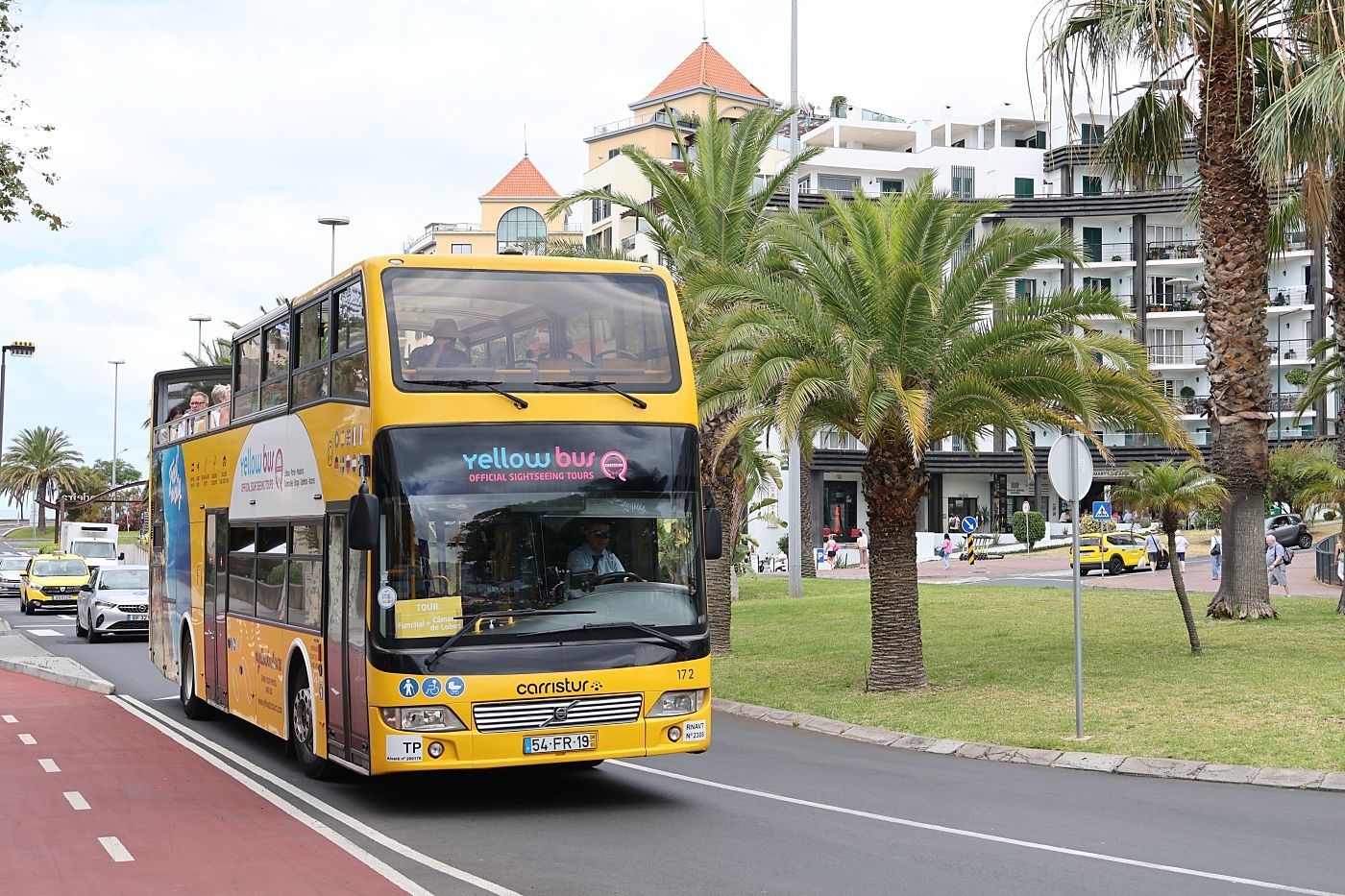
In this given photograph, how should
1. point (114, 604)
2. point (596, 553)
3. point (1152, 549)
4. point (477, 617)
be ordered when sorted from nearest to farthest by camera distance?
1. point (477, 617)
2. point (596, 553)
3. point (114, 604)
4. point (1152, 549)

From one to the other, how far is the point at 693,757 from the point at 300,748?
3.76 metres

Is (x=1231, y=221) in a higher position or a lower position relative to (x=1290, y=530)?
higher

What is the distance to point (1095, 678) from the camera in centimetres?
1909

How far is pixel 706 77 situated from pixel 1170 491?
78366 millimetres

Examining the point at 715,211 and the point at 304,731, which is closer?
the point at 304,731

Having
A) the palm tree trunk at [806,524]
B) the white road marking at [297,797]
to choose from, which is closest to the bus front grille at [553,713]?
the white road marking at [297,797]

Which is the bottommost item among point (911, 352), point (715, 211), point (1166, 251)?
point (911, 352)

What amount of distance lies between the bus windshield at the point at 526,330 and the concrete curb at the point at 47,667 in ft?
40.4

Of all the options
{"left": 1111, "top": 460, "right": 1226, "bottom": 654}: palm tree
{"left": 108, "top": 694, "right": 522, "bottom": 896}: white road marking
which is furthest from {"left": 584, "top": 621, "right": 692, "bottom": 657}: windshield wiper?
{"left": 1111, "top": 460, "right": 1226, "bottom": 654}: palm tree

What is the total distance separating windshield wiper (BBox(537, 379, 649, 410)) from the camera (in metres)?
11.3

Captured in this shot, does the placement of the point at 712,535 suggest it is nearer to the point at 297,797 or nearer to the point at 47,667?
the point at 297,797

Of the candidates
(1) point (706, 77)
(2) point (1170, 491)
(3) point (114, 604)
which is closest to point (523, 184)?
(1) point (706, 77)

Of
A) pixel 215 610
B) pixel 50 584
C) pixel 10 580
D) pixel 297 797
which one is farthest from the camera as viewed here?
pixel 10 580

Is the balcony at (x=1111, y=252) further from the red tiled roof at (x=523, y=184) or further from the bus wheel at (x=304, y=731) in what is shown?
the bus wheel at (x=304, y=731)
